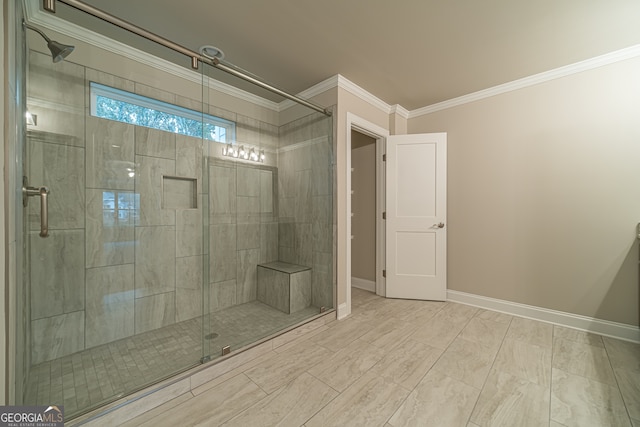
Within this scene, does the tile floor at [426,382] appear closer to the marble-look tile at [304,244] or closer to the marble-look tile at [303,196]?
the marble-look tile at [304,244]

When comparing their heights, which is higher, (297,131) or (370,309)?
(297,131)

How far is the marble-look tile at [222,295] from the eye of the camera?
250 cm

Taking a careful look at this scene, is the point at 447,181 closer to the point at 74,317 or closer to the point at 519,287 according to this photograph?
the point at 519,287

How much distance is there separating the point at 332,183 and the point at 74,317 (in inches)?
92.4

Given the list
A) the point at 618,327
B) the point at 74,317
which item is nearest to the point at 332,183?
the point at 74,317

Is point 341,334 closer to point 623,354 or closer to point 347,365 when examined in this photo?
point 347,365

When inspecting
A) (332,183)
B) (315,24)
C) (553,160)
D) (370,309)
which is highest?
(315,24)

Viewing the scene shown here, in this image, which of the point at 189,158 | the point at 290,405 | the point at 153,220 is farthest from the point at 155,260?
the point at 290,405

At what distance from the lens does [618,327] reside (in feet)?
6.67

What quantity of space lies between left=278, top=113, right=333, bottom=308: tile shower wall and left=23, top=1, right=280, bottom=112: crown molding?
666 mm

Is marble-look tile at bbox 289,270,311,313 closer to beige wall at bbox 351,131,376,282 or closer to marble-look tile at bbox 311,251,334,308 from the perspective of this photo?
marble-look tile at bbox 311,251,334,308

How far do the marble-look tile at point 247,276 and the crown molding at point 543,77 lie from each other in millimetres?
2895

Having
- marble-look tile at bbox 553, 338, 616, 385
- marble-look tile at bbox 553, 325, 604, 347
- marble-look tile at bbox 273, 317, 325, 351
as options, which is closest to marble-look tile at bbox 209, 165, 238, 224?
marble-look tile at bbox 273, 317, 325, 351

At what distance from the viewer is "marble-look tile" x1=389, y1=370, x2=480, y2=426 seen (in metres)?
1.24
